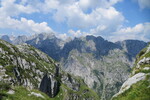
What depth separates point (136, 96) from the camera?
33.8 m

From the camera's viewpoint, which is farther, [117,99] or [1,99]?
[1,99]

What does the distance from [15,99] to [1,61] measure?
262ft

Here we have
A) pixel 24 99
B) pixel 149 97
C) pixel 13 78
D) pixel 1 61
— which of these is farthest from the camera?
pixel 1 61

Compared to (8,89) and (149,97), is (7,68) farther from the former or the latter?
(149,97)

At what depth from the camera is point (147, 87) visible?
1385 inches

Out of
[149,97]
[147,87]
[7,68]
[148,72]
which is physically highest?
[7,68]

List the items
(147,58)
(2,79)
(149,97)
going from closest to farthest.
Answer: (149,97), (147,58), (2,79)

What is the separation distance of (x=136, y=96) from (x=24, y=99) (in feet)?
365

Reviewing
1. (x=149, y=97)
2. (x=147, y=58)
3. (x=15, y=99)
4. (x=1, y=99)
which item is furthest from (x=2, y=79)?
(x=149, y=97)

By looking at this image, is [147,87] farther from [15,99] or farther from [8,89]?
[8,89]

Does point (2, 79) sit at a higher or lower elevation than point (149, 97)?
higher

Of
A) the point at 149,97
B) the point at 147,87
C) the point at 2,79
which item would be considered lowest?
the point at 149,97

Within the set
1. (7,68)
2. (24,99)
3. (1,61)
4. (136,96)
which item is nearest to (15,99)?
(24,99)

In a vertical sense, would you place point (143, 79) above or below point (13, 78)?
below
